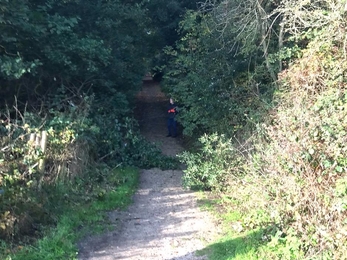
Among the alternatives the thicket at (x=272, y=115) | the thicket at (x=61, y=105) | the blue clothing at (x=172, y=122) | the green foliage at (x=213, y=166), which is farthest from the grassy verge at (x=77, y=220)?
the blue clothing at (x=172, y=122)

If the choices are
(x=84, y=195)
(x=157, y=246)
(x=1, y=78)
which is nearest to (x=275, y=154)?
(x=157, y=246)

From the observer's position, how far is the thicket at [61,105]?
8191 mm

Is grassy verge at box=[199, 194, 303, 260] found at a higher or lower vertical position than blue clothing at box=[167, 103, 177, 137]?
lower

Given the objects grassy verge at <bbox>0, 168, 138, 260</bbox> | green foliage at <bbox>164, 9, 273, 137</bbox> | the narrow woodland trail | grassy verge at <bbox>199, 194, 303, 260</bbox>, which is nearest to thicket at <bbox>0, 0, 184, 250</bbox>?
grassy verge at <bbox>0, 168, 138, 260</bbox>

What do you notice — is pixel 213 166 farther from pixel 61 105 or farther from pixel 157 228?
pixel 61 105

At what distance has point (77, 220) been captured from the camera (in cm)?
842

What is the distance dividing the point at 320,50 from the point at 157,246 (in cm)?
619

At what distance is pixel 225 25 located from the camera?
14461 mm

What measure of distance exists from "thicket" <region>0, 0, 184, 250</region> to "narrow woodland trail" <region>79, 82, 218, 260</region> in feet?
3.30

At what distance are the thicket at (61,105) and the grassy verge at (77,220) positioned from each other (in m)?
0.18

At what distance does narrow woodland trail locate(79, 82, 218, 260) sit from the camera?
7447 mm

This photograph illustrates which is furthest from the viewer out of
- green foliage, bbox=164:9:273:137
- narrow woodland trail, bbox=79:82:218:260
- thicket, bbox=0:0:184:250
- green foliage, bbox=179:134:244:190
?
green foliage, bbox=164:9:273:137

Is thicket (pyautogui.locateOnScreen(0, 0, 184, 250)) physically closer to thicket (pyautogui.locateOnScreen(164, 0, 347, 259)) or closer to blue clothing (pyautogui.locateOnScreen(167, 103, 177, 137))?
blue clothing (pyautogui.locateOnScreen(167, 103, 177, 137))

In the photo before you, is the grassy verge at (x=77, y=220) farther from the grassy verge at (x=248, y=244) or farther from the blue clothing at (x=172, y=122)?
the blue clothing at (x=172, y=122)
